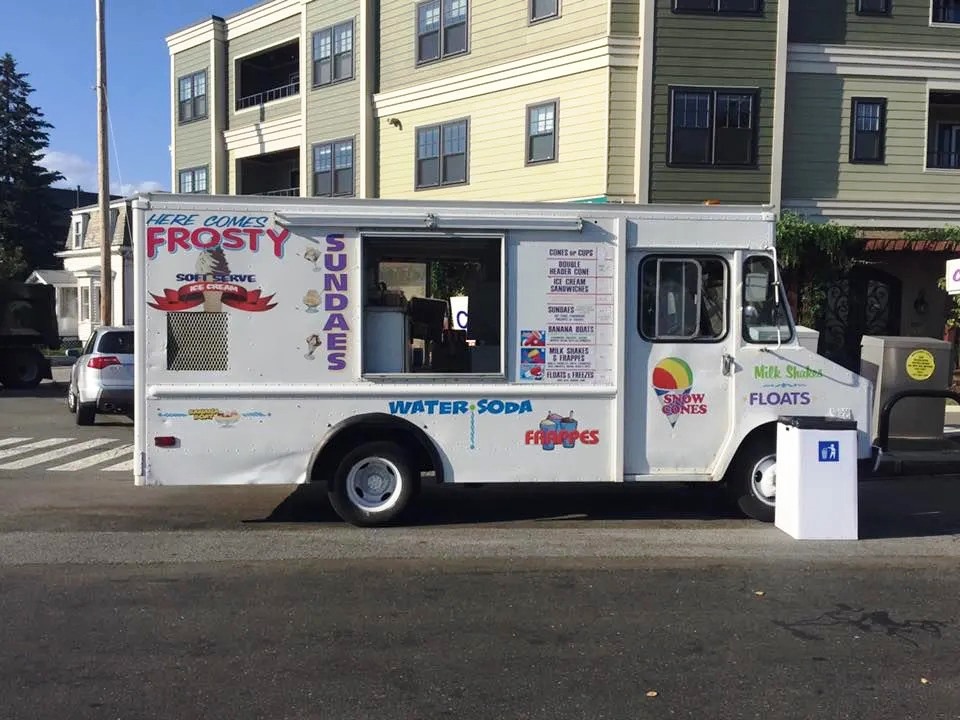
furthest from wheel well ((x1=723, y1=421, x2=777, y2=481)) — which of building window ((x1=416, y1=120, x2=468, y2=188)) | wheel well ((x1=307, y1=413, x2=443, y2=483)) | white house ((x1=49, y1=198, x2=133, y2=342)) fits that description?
white house ((x1=49, y1=198, x2=133, y2=342))

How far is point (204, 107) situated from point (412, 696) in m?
24.6

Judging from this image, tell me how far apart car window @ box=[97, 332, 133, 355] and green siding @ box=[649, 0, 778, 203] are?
9.86 m

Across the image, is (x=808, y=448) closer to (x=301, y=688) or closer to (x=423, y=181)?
(x=301, y=688)

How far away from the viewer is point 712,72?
1630cm

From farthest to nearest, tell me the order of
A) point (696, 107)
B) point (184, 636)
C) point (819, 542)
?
point (696, 107) → point (819, 542) → point (184, 636)

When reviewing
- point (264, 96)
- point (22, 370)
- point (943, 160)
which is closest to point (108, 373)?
point (22, 370)

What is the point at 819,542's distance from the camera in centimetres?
Result: 703

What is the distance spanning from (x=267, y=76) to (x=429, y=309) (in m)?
20.4

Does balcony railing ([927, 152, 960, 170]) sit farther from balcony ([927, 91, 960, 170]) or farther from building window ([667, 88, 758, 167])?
building window ([667, 88, 758, 167])

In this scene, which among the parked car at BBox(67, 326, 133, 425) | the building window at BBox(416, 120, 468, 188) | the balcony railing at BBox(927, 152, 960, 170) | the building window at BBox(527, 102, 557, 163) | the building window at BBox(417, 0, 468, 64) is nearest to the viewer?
the parked car at BBox(67, 326, 133, 425)

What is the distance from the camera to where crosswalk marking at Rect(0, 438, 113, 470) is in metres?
10.8

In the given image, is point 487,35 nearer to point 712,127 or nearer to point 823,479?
point 712,127

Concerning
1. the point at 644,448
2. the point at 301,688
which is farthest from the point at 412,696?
the point at 644,448

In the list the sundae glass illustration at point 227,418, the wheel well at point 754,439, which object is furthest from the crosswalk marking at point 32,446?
the wheel well at point 754,439
